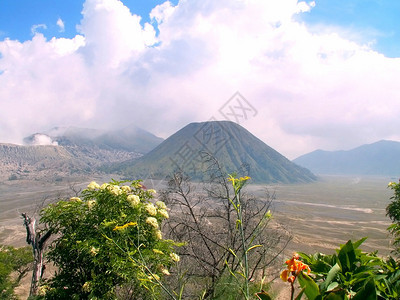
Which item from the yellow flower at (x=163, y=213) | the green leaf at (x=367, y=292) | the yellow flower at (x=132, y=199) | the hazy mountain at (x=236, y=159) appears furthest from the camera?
the hazy mountain at (x=236, y=159)

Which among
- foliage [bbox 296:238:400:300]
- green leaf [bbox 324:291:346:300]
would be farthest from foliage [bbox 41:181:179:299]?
green leaf [bbox 324:291:346:300]

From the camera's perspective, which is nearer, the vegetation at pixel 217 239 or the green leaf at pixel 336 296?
the green leaf at pixel 336 296

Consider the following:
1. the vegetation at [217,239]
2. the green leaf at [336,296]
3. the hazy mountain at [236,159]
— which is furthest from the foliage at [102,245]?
the hazy mountain at [236,159]

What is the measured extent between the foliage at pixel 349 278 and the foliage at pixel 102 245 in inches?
104

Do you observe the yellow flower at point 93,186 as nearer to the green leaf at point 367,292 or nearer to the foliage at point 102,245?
the foliage at point 102,245

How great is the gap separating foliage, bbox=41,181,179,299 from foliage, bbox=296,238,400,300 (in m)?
2.65

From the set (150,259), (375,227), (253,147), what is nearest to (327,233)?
(375,227)

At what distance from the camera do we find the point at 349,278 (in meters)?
1.61

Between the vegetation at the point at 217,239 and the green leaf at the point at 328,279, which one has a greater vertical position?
the green leaf at the point at 328,279

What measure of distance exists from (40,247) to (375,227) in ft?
168

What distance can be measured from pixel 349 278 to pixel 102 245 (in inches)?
129

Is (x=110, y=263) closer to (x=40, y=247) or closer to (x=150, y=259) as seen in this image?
(x=150, y=259)

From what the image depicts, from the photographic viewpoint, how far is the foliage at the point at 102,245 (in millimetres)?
3797

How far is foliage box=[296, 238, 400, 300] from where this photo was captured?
3.97ft
